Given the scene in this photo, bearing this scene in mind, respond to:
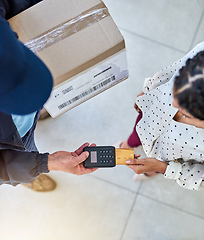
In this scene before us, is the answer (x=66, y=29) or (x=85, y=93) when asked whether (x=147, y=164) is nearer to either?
(x=85, y=93)

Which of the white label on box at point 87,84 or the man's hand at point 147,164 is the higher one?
the white label on box at point 87,84

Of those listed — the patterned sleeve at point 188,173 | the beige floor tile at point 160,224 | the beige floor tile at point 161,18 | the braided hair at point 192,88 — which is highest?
the braided hair at point 192,88

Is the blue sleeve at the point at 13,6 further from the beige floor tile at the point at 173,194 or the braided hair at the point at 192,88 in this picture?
the beige floor tile at the point at 173,194

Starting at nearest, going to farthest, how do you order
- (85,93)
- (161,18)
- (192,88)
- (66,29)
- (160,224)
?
(192,88) < (66,29) < (85,93) < (160,224) < (161,18)

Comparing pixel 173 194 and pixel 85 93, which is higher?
pixel 85 93

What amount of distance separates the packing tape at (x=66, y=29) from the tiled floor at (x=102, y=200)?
740mm

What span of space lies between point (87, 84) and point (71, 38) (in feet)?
0.49

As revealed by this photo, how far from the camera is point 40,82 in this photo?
0.62m

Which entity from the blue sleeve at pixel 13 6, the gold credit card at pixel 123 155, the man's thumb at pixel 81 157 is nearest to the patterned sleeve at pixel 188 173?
the gold credit card at pixel 123 155

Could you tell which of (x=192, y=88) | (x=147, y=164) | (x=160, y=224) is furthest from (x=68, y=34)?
(x=160, y=224)

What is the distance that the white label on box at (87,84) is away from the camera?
82 centimetres

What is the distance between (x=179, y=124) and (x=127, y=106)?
0.68 metres

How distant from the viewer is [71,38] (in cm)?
79

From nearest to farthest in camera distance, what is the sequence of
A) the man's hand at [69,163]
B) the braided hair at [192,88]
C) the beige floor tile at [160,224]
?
the braided hair at [192,88], the man's hand at [69,163], the beige floor tile at [160,224]
